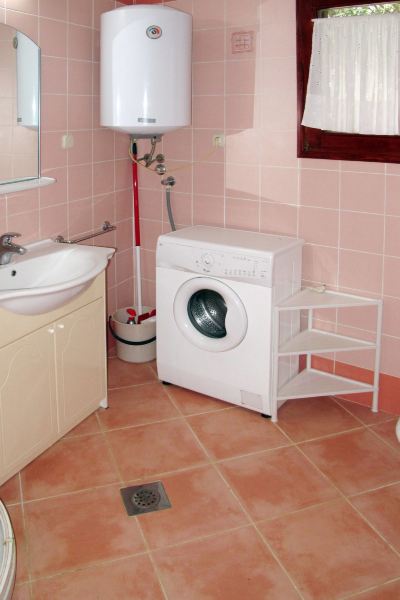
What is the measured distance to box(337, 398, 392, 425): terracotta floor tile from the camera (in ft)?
10.2

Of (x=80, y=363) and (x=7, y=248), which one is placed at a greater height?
(x=7, y=248)

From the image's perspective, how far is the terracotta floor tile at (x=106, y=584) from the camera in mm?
2010

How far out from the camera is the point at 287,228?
3273mm

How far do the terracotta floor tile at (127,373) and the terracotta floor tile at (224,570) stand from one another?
131cm

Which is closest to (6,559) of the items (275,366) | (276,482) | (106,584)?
(106,584)

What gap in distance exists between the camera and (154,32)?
2.95m

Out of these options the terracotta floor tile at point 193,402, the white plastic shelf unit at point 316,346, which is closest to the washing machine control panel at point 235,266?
the white plastic shelf unit at point 316,346

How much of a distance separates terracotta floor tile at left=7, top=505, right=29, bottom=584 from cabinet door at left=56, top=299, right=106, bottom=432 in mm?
488

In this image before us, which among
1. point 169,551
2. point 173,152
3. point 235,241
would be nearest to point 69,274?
point 235,241

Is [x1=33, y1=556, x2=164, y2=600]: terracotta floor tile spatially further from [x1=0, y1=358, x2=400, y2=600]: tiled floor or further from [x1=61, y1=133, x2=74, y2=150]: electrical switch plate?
[x1=61, y1=133, x2=74, y2=150]: electrical switch plate

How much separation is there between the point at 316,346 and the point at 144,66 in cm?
155

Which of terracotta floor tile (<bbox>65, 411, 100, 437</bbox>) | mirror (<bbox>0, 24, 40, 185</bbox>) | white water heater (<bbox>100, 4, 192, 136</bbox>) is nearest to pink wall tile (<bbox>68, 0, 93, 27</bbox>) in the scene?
white water heater (<bbox>100, 4, 192, 136</bbox>)

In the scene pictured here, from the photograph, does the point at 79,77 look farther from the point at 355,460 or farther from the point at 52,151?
the point at 355,460

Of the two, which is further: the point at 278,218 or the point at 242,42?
the point at 278,218
